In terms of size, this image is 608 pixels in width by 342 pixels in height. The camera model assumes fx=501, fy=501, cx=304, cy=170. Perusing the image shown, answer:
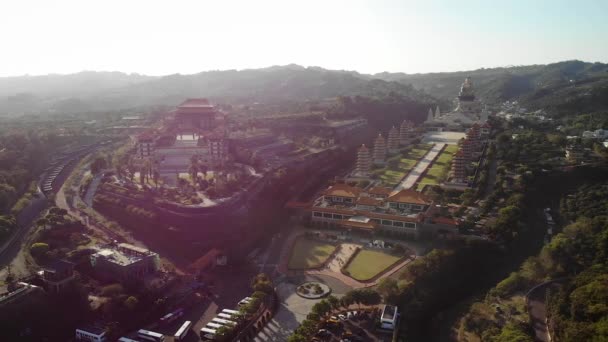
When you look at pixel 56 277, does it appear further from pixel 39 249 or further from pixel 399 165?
pixel 399 165

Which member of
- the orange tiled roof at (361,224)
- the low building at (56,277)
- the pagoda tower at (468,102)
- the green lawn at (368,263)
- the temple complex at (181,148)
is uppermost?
the pagoda tower at (468,102)

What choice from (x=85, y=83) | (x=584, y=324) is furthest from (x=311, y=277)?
(x=85, y=83)

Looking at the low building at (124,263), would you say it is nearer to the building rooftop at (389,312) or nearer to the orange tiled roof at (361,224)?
the orange tiled roof at (361,224)

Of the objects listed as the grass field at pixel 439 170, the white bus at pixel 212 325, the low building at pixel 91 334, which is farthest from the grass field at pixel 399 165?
the low building at pixel 91 334

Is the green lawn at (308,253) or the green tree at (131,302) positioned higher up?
the green tree at (131,302)

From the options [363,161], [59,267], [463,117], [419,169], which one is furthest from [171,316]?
[463,117]

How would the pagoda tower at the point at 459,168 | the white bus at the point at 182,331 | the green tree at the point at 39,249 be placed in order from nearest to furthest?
the white bus at the point at 182,331 → the green tree at the point at 39,249 → the pagoda tower at the point at 459,168
